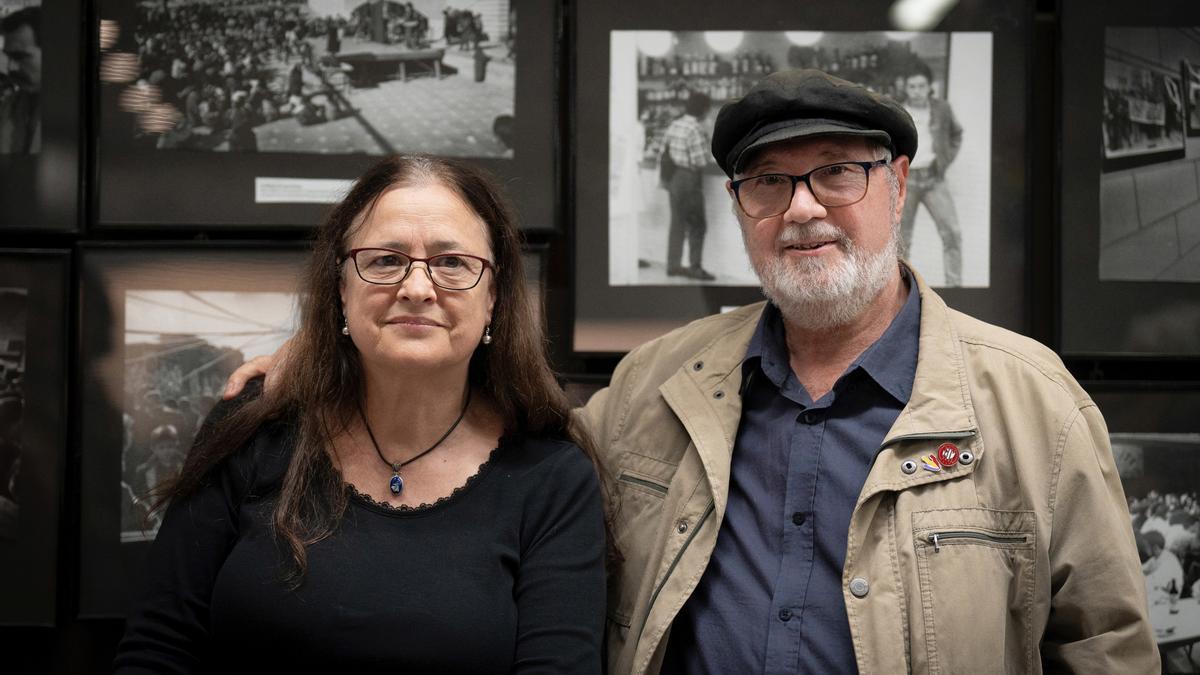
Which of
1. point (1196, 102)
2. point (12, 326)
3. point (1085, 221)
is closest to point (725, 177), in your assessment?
point (1085, 221)

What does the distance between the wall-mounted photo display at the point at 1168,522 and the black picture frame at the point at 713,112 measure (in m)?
0.35

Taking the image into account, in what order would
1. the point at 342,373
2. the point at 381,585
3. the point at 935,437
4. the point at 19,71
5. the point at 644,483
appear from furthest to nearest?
the point at 19,71 → the point at 644,483 → the point at 342,373 → the point at 935,437 → the point at 381,585

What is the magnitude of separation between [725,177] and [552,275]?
436 millimetres

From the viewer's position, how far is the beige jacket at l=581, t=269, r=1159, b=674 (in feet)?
4.85

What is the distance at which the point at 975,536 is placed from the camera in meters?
1.51

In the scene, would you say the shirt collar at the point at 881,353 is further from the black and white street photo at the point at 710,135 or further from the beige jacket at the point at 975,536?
the black and white street photo at the point at 710,135

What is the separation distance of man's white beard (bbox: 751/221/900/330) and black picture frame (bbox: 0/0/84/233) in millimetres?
1484

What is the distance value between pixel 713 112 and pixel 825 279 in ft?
1.87

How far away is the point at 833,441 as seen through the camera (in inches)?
64.2

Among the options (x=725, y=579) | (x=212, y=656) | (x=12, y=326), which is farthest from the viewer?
(x=12, y=326)

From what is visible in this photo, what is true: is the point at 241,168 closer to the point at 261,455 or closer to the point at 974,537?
the point at 261,455

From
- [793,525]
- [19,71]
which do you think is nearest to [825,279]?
[793,525]

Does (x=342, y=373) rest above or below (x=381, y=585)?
above

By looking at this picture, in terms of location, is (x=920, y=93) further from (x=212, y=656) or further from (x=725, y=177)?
(x=212, y=656)
